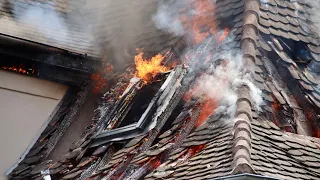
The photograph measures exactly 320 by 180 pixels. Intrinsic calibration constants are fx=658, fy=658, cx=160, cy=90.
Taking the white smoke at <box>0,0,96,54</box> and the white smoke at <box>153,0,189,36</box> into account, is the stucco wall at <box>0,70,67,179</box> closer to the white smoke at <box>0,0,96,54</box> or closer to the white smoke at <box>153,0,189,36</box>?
the white smoke at <box>0,0,96,54</box>

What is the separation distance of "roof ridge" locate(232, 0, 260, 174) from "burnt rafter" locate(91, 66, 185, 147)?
3.44 feet

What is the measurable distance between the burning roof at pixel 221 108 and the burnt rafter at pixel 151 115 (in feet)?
0.05

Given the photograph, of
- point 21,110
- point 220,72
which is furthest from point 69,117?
point 220,72

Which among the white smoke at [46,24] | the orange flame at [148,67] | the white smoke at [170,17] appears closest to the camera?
the orange flame at [148,67]

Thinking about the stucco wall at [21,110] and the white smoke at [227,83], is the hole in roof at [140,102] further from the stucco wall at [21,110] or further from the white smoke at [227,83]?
the stucco wall at [21,110]

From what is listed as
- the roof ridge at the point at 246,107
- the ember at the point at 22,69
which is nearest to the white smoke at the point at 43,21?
the ember at the point at 22,69

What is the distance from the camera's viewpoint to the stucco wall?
10.4 metres

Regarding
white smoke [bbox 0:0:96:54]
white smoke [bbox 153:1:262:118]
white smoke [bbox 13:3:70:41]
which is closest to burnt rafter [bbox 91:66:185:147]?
white smoke [bbox 153:1:262:118]

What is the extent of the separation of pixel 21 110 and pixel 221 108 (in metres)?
4.07

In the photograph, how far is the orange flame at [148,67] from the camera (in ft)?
31.1

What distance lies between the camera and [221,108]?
7691 mm

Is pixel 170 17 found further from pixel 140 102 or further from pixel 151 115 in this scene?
pixel 151 115

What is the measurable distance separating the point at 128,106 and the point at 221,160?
2.74 meters

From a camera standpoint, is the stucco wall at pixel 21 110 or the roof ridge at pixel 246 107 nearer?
the roof ridge at pixel 246 107
